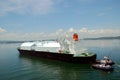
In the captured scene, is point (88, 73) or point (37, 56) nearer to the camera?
point (88, 73)

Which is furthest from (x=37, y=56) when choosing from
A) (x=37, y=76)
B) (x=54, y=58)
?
(x=37, y=76)

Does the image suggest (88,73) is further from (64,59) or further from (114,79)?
(64,59)

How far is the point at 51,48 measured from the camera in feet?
208

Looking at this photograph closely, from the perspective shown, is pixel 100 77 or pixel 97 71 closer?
pixel 100 77

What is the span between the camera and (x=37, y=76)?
37500 mm

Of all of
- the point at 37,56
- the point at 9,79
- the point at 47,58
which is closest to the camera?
the point at 9,79

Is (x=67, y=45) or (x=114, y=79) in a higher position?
(x=67, y=45)

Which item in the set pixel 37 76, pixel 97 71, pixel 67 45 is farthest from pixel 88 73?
pixel 67 45

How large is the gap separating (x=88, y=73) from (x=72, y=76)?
3578 millimetres

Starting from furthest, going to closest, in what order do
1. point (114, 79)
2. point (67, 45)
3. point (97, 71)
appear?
point (67, 45) < point (97, 71) < point (114, 79)

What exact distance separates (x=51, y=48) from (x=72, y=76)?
27227mm

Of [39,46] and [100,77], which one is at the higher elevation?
[39,46]

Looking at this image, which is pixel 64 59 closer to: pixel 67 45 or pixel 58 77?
pixel 67 45

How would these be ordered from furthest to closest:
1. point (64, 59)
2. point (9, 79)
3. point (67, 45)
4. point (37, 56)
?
point (37, 56), point (67, 45), point (64, 59), point (9, 79)
